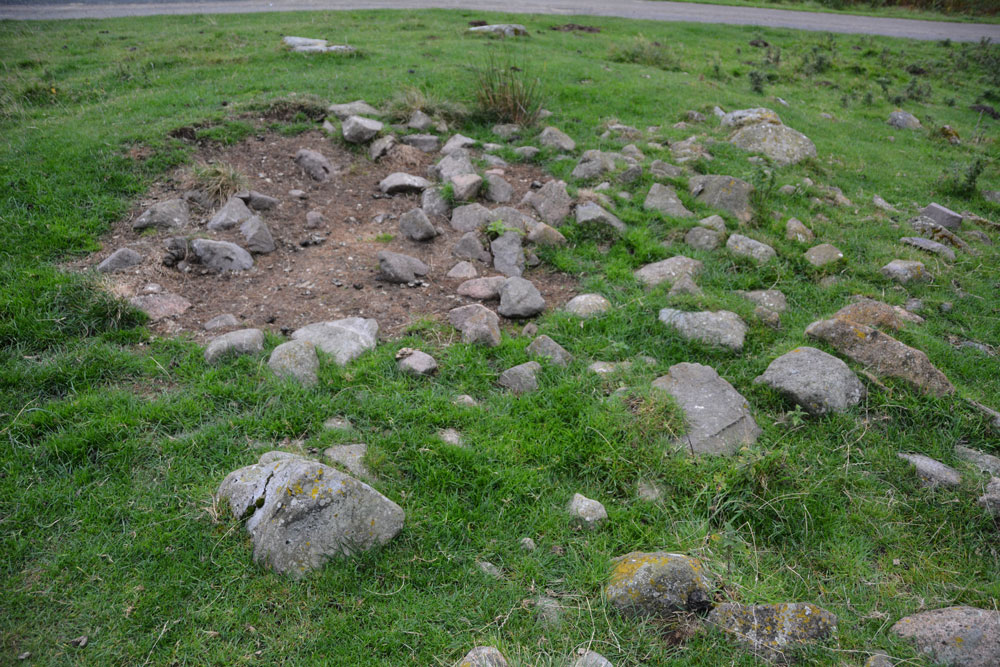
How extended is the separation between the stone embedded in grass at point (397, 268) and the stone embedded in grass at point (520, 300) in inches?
36.9

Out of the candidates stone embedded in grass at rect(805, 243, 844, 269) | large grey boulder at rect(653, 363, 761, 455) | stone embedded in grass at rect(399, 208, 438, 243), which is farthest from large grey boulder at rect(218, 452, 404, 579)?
stone embedded in grass at rect(805, 243, 844, 269)

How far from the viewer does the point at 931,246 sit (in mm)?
6750

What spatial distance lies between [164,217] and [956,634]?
282 inches

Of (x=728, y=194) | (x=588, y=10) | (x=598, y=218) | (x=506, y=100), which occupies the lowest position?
(x=598, y=218)

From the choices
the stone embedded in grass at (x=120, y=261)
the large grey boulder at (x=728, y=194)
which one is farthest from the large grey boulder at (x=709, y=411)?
the stone embedded in grass at (x=120, y=261)

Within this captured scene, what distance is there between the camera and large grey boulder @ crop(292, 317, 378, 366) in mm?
4547

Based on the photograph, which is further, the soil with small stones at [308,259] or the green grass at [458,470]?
the soil with small stones at [308,259]

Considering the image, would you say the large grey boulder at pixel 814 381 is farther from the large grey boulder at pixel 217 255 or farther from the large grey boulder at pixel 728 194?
the large grey boulder at pixel 217 255

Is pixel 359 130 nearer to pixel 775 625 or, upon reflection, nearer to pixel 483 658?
pixel 483 658

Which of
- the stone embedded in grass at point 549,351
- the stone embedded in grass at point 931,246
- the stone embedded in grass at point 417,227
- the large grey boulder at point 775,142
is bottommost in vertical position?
the stone embedded in grass at point 549,351

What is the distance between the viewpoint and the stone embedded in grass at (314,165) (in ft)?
24.4

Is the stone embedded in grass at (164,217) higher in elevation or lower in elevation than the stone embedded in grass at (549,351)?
higher

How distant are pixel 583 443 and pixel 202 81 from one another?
385 inches

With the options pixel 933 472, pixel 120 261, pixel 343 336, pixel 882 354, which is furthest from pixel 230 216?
pixel 933 472
